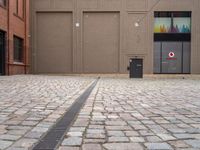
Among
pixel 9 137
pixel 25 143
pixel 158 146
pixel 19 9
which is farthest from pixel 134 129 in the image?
pixel 19 9

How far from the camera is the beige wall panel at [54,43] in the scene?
34125 millimetres

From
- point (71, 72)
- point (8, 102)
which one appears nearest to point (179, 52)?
point (71, 72)

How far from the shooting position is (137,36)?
34062mm

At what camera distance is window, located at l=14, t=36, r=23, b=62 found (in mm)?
27266

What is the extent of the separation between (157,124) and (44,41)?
2970cm

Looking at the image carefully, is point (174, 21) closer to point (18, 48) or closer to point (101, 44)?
point (101, 44)

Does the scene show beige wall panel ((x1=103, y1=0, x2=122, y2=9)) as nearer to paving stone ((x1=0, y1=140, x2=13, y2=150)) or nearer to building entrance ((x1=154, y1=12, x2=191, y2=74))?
building entrance ((x1=154, y1=12, x2=191, y2=74))

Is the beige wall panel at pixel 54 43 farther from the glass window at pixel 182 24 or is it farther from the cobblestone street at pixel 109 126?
the cobblestone street at pixel 109 126

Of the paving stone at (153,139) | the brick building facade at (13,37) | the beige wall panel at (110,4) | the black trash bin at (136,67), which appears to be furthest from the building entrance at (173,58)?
the paving stone at (153,139)

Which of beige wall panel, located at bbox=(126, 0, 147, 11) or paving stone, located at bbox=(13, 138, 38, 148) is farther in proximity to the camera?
beige wall panel, located at bbox=(126, 0, 147, 11)

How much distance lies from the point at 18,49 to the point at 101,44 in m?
9.15

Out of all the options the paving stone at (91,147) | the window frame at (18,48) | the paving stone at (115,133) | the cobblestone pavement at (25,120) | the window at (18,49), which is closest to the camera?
the paving stone at (91,147)

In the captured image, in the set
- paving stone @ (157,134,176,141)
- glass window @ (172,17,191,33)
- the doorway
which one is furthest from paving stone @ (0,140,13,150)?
glass window @ (172,17,191,33)

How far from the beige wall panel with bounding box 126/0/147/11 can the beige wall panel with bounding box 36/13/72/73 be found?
599 cm
